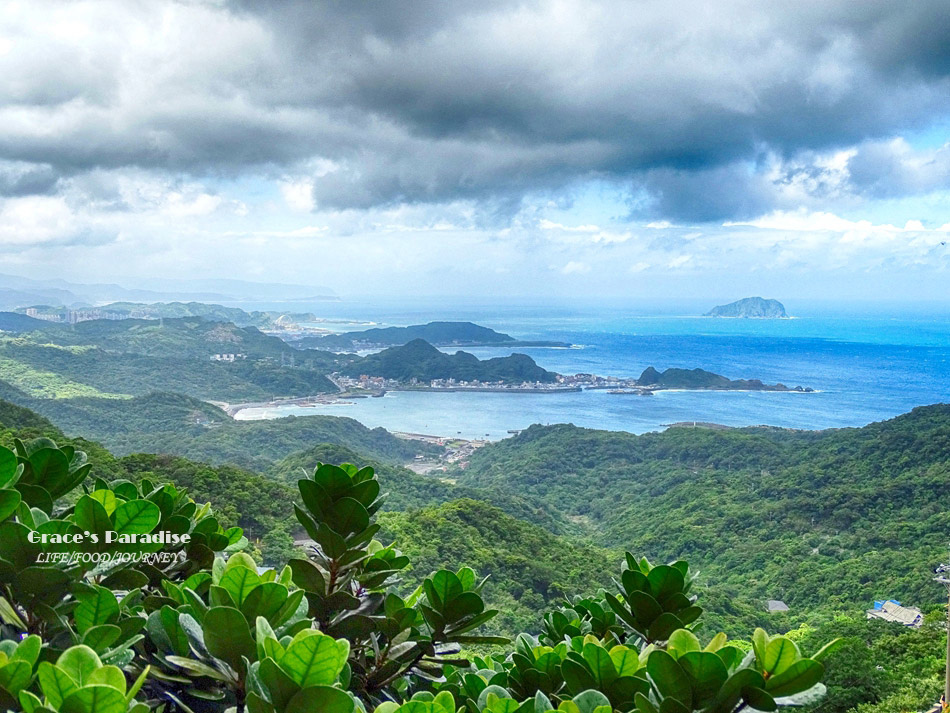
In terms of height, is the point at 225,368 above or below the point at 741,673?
below

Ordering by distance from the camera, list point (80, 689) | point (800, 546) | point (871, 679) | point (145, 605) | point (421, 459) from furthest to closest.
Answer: point (421, 459), point (800, 546), point (871, 679), point (145, 605), point (80, 689)

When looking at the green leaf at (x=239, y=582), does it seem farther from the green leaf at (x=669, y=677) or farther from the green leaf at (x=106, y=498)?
the green leaf at (x=669, y=677)

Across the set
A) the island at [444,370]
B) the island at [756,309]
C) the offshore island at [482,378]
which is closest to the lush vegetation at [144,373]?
the offshore island at [482,378]

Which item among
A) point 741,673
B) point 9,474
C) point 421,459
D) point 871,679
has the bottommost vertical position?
point 421,459

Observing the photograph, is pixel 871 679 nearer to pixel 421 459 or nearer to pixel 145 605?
pixel 145 605

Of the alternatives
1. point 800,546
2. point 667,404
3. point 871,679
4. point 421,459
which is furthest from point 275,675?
point 667,404

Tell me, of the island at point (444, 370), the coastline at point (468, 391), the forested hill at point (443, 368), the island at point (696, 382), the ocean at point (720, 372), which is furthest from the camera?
the forested hill at point (443, 368)
